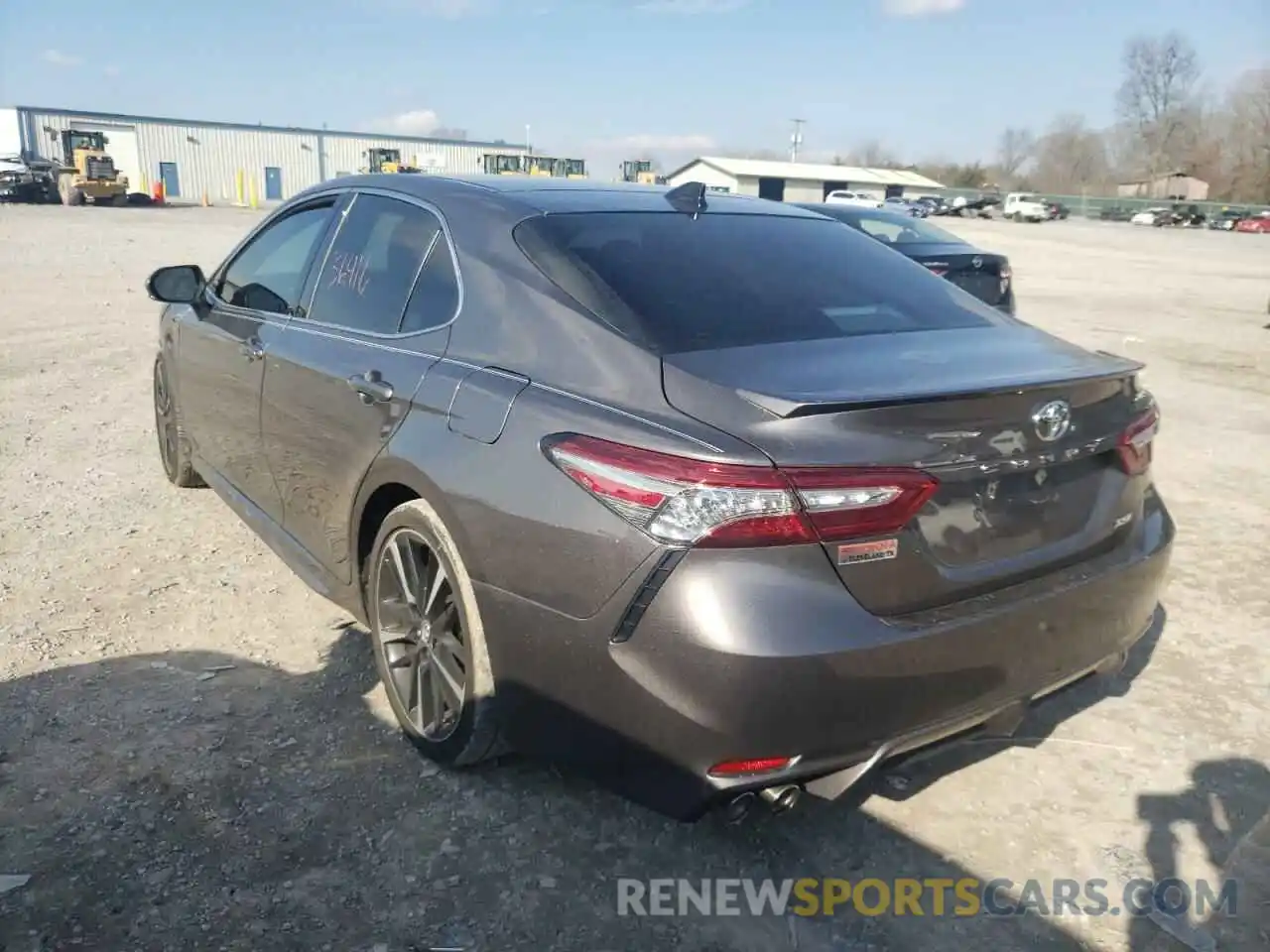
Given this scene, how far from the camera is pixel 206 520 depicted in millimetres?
5047

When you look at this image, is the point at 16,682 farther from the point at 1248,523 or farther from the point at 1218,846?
the point at 1248,523

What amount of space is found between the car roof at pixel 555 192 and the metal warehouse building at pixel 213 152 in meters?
56.4

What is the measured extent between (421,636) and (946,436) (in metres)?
1.62

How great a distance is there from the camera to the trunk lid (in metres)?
2.17

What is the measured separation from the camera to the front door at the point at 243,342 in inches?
154

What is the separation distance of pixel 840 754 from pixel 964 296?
1813 millimetres

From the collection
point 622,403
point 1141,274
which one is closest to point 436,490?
point 622,403

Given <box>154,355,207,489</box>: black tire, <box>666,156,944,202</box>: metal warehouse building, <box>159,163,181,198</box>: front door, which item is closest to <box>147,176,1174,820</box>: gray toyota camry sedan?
<box>154,355,207,489</box>: black tire

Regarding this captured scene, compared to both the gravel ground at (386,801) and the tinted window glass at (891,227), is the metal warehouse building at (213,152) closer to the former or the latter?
the tinted window glass at (891,227)

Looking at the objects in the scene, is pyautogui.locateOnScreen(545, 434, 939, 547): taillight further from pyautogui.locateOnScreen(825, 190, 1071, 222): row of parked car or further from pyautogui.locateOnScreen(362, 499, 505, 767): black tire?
pyautogui.locateOnScreen(825, 190, 1071, 222): row of parked car

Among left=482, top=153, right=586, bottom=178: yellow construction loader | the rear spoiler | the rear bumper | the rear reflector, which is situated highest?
left=482, top=153, right=586, bottom=178: yellow construction loader

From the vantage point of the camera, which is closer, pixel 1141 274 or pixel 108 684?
pixel 108 684

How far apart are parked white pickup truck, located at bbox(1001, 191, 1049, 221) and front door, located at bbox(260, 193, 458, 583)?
6787 centimetres

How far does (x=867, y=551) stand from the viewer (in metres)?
2.15
